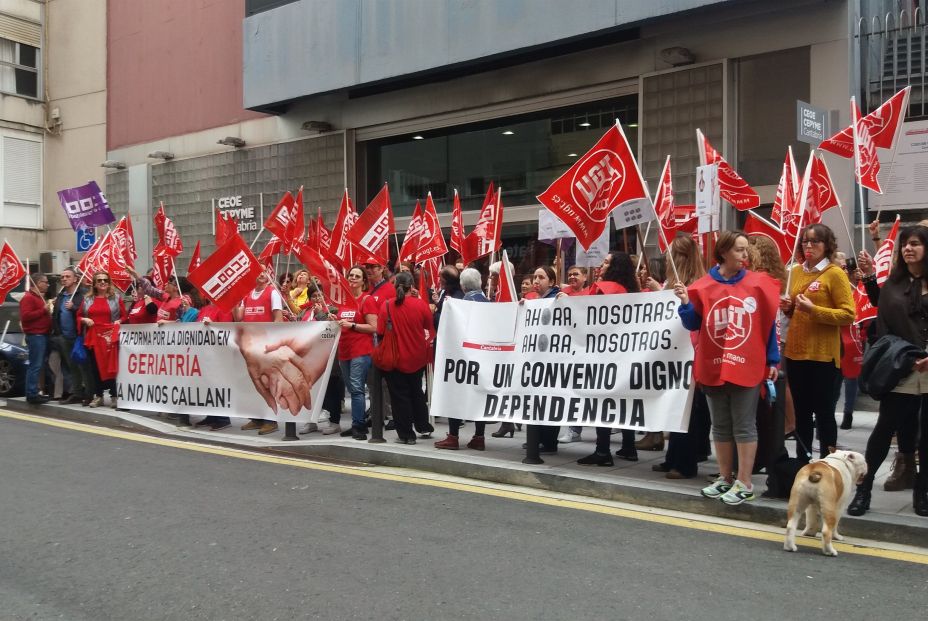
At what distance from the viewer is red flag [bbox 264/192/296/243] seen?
1271cm

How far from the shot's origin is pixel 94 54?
25.5 m

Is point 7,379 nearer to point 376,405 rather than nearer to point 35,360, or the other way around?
point 35,360

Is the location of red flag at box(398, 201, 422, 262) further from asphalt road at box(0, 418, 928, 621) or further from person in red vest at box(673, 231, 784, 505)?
person in red vest at box(673, 231, 784, 505)

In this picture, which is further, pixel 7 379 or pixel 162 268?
pixel 7 379

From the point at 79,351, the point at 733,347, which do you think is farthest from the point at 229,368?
the point at 733,347

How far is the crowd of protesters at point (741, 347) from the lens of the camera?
5.85 m

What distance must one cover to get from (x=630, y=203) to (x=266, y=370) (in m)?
4.34

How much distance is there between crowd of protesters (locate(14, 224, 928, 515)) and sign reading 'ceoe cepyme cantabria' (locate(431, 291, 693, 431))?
0.23 metres

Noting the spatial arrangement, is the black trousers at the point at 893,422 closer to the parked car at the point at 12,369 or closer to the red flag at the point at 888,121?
the red flag at the point at 888,121

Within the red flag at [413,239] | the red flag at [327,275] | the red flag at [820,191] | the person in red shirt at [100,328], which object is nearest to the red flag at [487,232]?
the red flag at [413,239]

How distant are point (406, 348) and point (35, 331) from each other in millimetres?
6660

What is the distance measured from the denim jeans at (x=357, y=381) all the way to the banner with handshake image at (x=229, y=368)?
218 millimetres

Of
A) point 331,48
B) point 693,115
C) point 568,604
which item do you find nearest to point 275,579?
point 568,604

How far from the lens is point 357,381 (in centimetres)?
910
